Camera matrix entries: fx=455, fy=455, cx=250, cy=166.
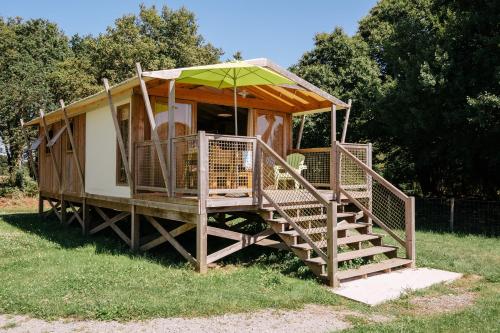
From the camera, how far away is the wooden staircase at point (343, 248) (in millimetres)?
6965

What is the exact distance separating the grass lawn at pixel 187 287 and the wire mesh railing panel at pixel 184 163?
143 centimetres

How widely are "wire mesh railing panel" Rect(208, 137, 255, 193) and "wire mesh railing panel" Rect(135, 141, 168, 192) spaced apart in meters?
1.05

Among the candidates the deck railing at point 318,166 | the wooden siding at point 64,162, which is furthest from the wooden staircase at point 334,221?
the wooden siding at point 64,162

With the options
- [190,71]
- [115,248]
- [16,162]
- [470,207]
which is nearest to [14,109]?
[16,162]

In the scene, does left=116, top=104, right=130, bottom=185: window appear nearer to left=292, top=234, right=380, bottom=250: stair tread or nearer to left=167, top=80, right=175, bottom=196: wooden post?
left=167, top=80, right=175, bottom=196: wooden post

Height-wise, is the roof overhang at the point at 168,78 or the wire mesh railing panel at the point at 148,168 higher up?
the roof overhang at the point at 168,78

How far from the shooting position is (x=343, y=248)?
352 inches

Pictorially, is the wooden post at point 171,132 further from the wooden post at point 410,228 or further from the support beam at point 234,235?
the wooden post at point 410,228

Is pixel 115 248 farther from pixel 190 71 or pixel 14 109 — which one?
pixel 14 109

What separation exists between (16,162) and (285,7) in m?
20.2

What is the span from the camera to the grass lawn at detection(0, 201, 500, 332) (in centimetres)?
525

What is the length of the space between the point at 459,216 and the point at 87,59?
950 inches

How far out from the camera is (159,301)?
5605mm

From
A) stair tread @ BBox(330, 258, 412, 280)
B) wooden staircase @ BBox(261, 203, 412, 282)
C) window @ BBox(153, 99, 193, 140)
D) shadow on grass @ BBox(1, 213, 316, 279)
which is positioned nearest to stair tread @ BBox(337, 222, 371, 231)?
wooden staircase @ BBox(261, 203, 412, 282)
